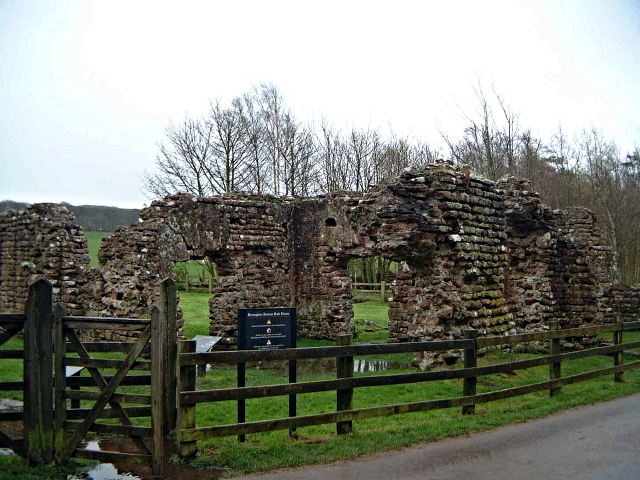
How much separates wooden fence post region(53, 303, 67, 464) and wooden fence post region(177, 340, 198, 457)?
1.09 metres

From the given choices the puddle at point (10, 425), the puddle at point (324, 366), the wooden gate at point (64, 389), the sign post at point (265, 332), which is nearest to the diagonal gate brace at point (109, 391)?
the wooden gate at point (64, 389)

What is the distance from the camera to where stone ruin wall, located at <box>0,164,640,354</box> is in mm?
11516

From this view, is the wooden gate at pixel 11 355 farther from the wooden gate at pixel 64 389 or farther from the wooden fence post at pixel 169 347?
the wooden fence post at pixel 169 347

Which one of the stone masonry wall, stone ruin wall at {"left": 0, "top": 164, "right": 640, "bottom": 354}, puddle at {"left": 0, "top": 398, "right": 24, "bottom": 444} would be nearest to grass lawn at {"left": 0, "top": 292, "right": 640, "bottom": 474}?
puddle at {"left": 0, "top": 398, "right": 24, "bottom": 444}

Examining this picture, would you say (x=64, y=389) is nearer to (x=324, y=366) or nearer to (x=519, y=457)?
(x=519, y=457)

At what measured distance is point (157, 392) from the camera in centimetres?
551

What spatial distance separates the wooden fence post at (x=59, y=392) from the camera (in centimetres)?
552

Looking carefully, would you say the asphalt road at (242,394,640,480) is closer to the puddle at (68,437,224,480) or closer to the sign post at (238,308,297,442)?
the puddle at (68,437,224,480)

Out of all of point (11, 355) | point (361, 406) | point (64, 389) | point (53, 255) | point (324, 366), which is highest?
point (53, 255)

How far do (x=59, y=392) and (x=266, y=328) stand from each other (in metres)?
2.43

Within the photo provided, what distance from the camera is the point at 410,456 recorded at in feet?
20.8

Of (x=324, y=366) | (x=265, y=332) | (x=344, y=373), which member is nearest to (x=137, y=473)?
(x=265, y=332)

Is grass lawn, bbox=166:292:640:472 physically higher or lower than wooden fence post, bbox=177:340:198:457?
lower

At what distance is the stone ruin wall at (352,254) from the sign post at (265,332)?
16.1 ft
